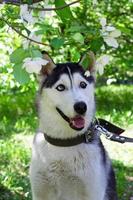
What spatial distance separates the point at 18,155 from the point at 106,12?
5.48 metres

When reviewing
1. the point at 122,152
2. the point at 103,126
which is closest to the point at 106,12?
the point at 122,152

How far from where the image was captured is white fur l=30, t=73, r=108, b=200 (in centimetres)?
394

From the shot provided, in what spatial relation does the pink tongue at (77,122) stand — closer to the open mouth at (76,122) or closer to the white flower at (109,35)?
the open mouth at (76,122)

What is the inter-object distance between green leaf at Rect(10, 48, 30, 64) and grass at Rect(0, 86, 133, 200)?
7.79ft

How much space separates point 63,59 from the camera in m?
8.83

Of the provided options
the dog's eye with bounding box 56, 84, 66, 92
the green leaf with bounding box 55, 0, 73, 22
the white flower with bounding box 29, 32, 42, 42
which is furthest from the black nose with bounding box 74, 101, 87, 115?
the white flower with bounding box 29, 32, 42, 42

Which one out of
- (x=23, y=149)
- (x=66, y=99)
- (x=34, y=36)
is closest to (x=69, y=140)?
(x=66, y=99)

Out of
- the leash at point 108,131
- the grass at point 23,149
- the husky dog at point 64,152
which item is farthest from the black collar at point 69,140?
the grass at point 23,149

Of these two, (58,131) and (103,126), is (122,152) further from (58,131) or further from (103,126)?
(58,131)

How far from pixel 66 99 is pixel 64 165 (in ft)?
1.81

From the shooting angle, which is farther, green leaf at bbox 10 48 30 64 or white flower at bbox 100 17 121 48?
white flower at bbox 100 17 121 48

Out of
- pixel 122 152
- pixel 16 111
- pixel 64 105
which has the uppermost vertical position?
pixel 64 105

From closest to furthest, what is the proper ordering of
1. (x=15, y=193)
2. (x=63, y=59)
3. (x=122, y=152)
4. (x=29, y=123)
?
(x=15, y=193)
(x=122, y=152)
(x=63, y=59)
(x=29, y=123)

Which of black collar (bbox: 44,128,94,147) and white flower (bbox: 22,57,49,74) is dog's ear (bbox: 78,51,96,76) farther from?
white flower (bbox: 22,57,49,74)
